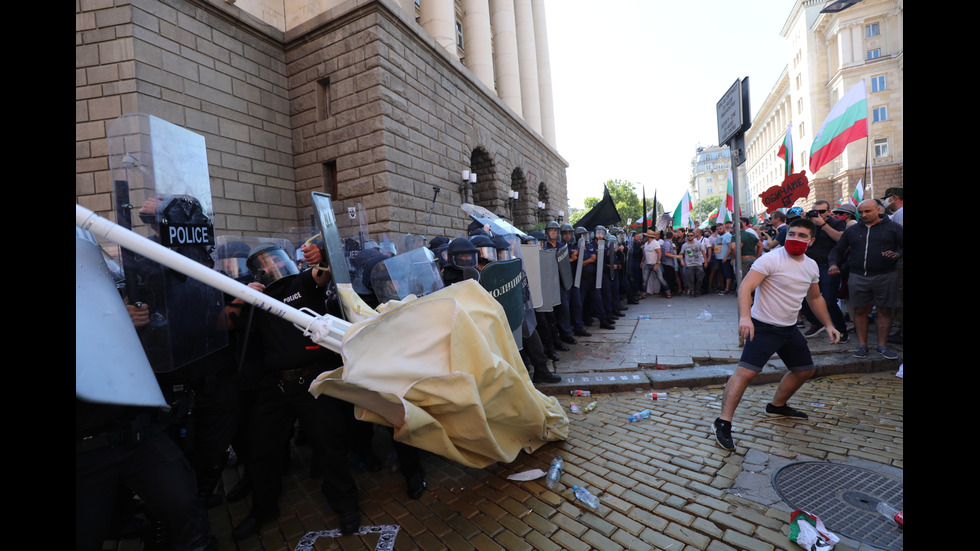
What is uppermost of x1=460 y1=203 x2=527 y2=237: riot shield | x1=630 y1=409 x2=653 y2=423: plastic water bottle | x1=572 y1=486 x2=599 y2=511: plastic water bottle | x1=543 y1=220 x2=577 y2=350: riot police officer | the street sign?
the street sign

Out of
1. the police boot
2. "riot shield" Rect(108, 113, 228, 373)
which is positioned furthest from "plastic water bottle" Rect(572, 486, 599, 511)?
"riot shield" Rect(108, 113, 228, 373)

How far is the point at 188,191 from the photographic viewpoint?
270cm

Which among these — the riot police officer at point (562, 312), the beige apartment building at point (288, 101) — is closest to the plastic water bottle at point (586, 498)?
the riot police officer at point (562, 312)

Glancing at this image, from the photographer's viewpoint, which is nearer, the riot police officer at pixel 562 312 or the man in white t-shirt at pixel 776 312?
the man in white t-shirt at pixel 776 312


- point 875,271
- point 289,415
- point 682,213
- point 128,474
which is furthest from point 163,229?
point 682,213

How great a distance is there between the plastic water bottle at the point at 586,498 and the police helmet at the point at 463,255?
2.01 metres

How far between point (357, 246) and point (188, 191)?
3611 mm

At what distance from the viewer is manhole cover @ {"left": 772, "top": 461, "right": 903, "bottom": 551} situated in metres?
2.39

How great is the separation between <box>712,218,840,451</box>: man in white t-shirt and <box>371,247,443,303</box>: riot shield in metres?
2.59

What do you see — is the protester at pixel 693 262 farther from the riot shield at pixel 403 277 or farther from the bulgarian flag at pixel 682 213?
the riot shield at pixel 403 277

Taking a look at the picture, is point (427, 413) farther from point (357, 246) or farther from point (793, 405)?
point (357, 246)

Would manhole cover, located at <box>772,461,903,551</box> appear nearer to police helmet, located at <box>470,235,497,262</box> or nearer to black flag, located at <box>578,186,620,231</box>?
police helmet, located at <box>470,235,497,262</box>

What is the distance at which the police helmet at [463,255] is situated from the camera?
3.99 m
